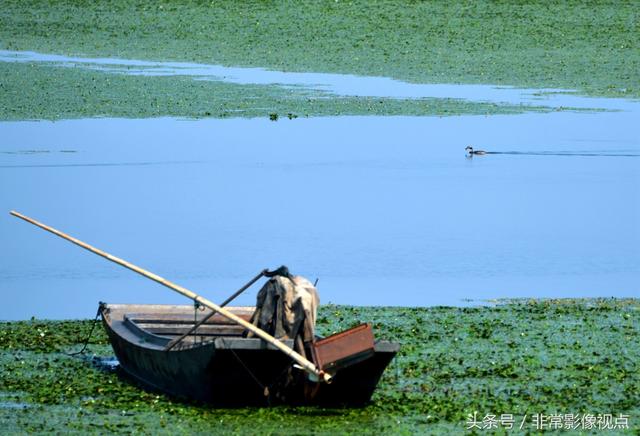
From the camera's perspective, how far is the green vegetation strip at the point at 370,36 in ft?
111

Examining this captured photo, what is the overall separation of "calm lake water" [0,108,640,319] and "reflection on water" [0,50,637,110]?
5.10ft

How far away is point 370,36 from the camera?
36.4 metres

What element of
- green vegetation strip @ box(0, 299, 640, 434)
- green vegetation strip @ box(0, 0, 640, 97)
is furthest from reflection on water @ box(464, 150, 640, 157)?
green vegetation strip @ box(0, 299, 640, 434)

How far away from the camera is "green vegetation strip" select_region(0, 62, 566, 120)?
28.2 m

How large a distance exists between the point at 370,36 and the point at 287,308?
25.5 metres

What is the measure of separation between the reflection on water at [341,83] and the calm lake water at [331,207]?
5.10ft

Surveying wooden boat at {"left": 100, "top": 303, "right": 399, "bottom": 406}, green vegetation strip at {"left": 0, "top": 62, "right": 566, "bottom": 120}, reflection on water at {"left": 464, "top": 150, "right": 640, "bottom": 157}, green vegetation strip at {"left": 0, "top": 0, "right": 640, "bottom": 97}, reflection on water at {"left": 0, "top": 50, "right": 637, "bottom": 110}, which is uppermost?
green vegetation strip at {"left": 0, "top": 0, "right": 640, "bottom": 97}

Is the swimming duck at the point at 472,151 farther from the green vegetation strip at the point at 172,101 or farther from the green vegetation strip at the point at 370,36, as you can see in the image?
the green vegetation strip at the point at 370,36

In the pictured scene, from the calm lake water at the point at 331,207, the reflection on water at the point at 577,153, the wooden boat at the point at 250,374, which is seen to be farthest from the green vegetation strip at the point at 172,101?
the wooden boat at the point at 250,374

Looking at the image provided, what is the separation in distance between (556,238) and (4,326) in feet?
25.1

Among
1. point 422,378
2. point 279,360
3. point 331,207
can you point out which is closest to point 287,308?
point 279,360

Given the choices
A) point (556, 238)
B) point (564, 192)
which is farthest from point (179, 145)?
point (556, 238)

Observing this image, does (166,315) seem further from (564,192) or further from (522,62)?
(522,62)

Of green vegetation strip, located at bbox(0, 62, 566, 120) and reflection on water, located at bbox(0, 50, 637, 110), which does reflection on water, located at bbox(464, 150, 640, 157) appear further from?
reflection on water, located at bbox(0, 50, 637, 110)
